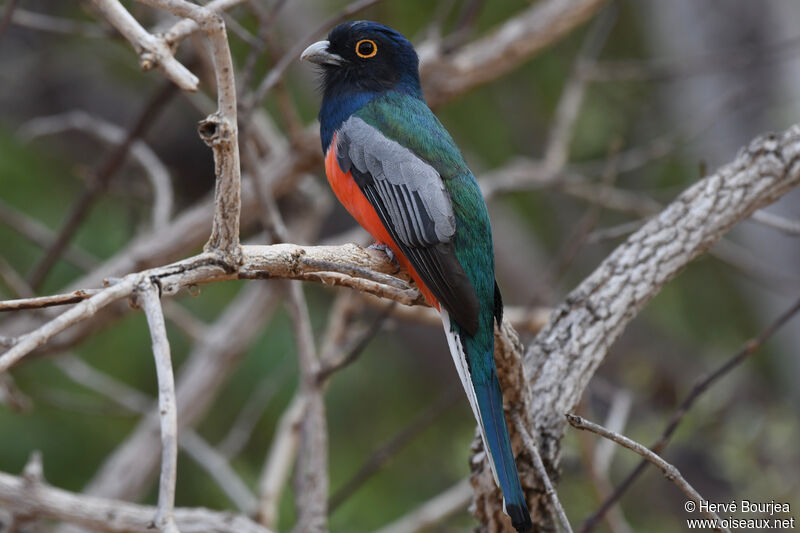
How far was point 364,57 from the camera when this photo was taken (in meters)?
3.85

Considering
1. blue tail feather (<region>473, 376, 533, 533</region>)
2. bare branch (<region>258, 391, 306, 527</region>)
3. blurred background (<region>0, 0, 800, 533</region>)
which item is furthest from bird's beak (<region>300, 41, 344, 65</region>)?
blue tail feather (<region>473, 376, 533, 533</region>)

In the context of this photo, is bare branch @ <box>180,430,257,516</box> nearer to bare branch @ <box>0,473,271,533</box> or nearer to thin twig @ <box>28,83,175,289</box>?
thin twig @ <box>28,83,175,289</box>

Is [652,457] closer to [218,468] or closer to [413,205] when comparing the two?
[413,205]

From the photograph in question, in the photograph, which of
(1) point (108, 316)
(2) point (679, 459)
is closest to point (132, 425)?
(1) point (108, 316)

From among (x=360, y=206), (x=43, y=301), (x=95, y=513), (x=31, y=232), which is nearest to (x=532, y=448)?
(x=360, y=206)

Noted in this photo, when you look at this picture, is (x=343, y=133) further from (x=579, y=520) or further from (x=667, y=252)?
(x=579, y=520)

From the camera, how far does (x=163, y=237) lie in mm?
4500

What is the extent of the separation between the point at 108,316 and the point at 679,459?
4.97 m

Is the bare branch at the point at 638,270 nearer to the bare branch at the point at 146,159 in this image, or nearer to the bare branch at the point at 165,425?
the bare branch at the point at 165,425

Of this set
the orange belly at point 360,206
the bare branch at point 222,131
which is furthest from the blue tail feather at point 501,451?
the bare branch at point 222,131

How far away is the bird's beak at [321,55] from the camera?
12.4 feet

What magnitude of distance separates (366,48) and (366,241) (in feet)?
4.84

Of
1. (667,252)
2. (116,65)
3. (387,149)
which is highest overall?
(116,65)

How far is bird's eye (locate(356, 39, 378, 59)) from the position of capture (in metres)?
3.84
